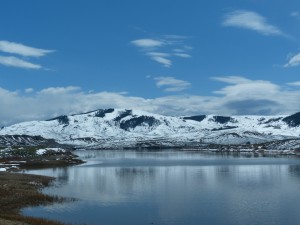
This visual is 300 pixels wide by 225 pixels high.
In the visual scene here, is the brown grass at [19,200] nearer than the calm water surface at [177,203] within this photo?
Yes

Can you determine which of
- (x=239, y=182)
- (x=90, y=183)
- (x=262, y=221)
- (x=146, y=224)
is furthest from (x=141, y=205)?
(x=239, y=182)

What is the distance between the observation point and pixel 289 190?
78.8 m

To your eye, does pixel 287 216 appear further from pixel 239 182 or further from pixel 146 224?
pixel 239 182

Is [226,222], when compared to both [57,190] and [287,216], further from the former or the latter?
[57,190]

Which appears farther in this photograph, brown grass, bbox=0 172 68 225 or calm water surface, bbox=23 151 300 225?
calm water surface, bbox=23 151 300 225

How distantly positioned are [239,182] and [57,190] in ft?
124

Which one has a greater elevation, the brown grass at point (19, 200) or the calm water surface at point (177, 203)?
the brown grass at point (19, 200)

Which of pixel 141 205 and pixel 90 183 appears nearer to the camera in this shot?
pixel 141 205

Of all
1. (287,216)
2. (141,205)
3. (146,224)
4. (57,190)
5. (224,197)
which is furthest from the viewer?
(57,190)

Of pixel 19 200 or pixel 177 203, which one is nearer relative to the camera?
pixel 19 200

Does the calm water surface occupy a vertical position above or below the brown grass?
below

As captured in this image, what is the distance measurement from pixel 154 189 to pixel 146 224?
103 feet

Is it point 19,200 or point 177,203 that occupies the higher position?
point 19,200

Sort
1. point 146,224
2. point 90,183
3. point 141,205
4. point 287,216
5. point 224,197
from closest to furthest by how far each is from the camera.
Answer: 1. point 146,224
2. point 287,216
3. point 141,205
4. point 224,197
5. point 90,183
